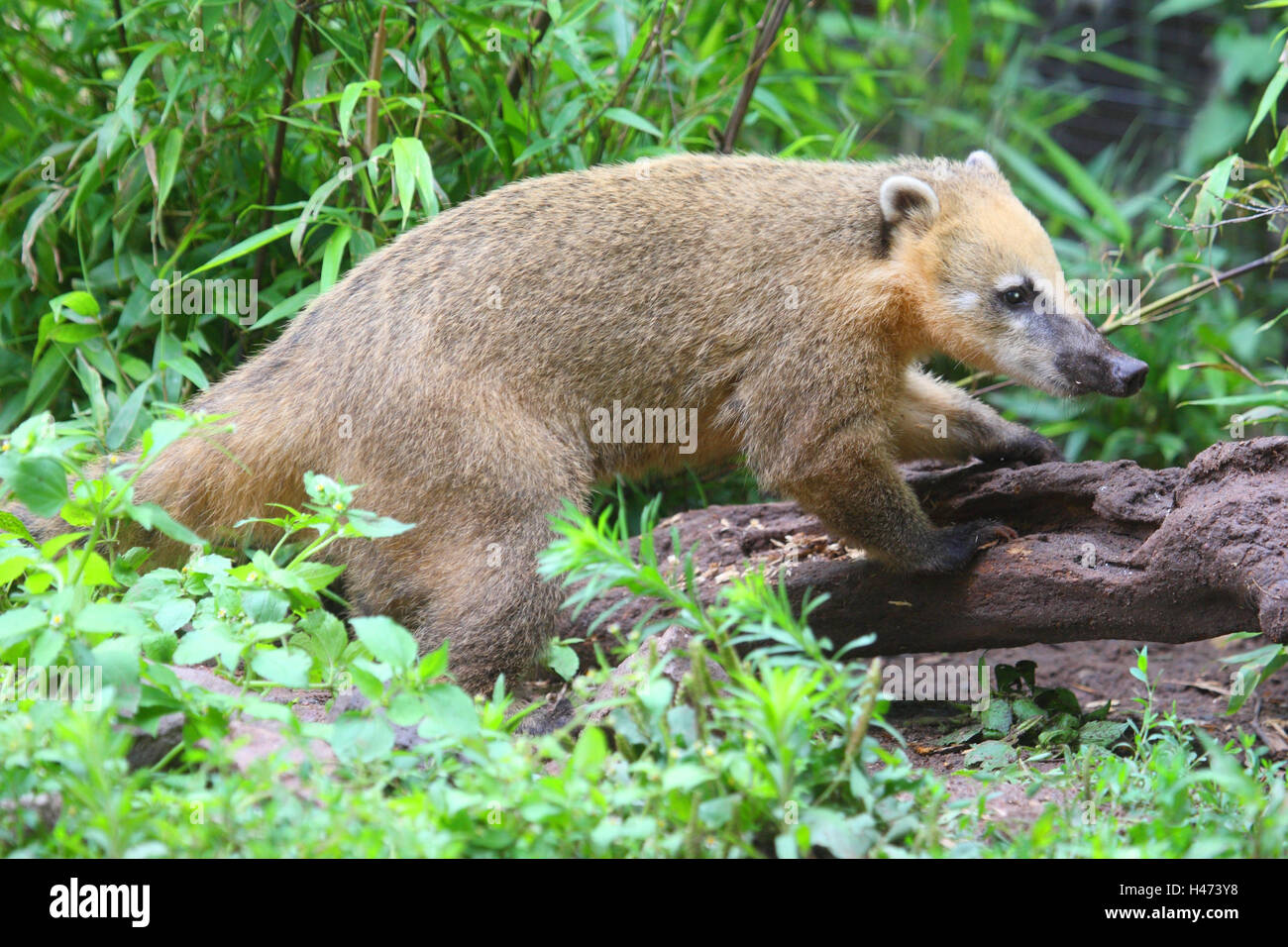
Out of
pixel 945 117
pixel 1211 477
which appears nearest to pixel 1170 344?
pixel 945 117

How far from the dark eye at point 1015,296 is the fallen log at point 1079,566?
66cm

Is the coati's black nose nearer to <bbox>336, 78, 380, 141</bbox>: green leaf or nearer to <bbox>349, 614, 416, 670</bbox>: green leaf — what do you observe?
<bbox>349, 614, 416, 670</bbox>: green leaf

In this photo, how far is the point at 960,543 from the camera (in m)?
4.23

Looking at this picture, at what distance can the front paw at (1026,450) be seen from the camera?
4.77 metres

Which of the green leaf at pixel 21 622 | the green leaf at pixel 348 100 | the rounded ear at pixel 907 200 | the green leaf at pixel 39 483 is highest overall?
the green leaf at pixel 348 100

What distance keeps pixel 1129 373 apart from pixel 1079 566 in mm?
807

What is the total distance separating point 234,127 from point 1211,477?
4512 millimetres

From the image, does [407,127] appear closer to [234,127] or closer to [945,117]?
[234,127]

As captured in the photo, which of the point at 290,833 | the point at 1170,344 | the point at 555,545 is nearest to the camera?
the point at 290,833

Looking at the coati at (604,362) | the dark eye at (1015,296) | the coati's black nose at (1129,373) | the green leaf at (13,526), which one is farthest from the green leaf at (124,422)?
the coati's black nose at (1129,373)

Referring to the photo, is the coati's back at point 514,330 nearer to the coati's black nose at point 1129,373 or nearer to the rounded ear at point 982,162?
the rounded ear at point 982,162

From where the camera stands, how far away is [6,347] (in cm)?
541

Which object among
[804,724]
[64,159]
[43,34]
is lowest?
[804,724]

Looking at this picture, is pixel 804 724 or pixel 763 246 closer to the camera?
pixel 804 724
